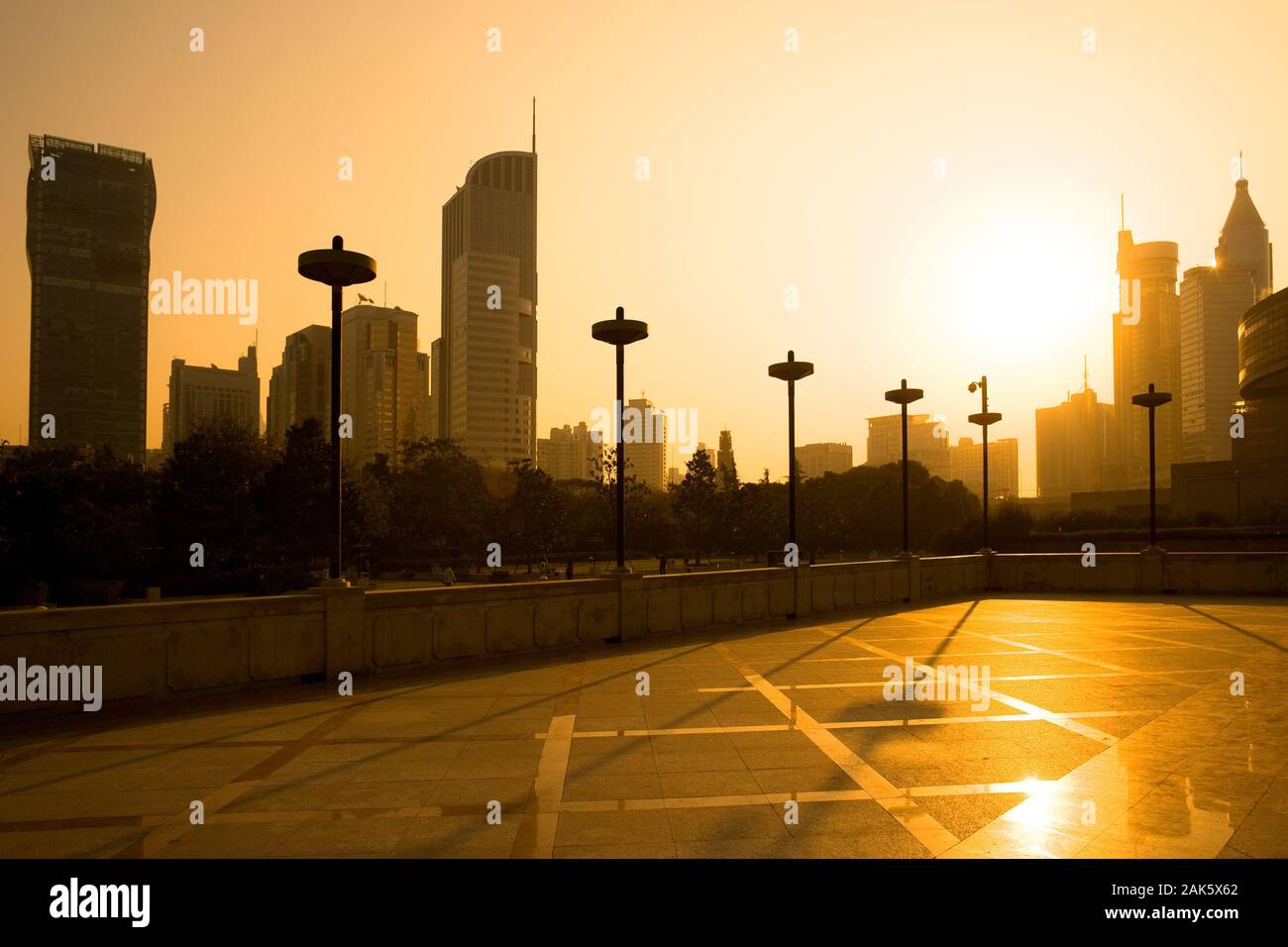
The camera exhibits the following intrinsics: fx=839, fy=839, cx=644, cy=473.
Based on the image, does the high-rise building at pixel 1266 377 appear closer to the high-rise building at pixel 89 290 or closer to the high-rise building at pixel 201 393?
the high-rise building at pixel 89 290

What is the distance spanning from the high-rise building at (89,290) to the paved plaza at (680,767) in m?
125

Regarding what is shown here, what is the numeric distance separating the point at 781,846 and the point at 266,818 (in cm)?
379

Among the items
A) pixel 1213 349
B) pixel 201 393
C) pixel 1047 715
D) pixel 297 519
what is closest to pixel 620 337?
pixel 1047 715

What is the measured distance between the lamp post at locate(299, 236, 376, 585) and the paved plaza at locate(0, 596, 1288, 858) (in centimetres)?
254

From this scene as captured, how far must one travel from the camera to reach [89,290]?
448ft

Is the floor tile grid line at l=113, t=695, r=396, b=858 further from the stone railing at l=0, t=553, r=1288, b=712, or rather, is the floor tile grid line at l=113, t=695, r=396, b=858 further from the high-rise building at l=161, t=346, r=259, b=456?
the high-rise building at l=161, t=346, r=259, b=456

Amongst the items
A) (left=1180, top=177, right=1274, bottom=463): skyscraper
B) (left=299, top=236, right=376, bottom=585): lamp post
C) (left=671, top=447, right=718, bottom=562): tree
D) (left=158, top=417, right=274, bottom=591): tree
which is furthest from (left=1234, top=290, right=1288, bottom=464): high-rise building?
(left=1180, top=177, right=1274, bottom=463): skyscraper

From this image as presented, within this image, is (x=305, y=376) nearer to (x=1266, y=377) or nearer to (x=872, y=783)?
(x=1266, y=377)

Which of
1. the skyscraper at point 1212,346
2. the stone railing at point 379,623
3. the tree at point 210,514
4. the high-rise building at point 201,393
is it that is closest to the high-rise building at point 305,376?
the high-rise building at point 201,393

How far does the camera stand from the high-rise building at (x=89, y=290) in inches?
4956

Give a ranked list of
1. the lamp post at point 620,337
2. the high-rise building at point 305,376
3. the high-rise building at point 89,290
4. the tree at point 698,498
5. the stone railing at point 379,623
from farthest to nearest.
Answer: the high-rise building at point 305,376 → the high-rise building at point 89,290 → the tree at point 698,498 → the lamp post at point 620,337 → the stone railing at point 379,623

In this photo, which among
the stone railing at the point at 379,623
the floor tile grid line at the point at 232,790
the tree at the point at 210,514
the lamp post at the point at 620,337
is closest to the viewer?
the floor tile grid line at the point at 232,790

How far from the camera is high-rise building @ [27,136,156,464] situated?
12588 centimetres
